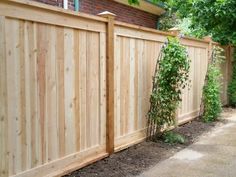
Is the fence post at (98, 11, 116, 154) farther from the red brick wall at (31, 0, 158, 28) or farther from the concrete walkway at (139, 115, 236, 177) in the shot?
the red brick wall at (31, 0, 158, 28)

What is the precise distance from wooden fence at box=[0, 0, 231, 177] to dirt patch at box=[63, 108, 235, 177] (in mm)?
117

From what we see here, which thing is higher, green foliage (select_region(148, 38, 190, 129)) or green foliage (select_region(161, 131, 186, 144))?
green foliage (select_region(148, 38, 190, 129))

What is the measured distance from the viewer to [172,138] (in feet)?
21.3

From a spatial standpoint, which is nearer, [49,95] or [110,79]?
[49,95]

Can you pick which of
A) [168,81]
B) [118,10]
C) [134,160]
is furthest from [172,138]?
[118,10]

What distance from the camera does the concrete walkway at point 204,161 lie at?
4.80m

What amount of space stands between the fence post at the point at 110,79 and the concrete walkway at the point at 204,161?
768mm

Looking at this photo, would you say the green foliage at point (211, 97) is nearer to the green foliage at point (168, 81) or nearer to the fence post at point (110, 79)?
the green foliage at point (168, 81)

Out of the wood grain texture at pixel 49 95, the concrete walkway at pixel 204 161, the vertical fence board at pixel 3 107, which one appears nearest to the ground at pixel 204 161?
the concrete walkway at pixel 204 161

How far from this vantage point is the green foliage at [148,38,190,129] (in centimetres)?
622

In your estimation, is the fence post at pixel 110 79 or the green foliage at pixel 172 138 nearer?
the fence post at pixel 110 79

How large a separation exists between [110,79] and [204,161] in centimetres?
176

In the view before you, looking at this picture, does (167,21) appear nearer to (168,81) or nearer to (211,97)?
(211,97)

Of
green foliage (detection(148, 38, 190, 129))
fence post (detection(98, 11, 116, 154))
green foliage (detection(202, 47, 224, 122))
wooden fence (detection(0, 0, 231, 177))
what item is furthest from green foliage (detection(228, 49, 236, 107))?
fence post (detection(98, 11, 116, 154))
